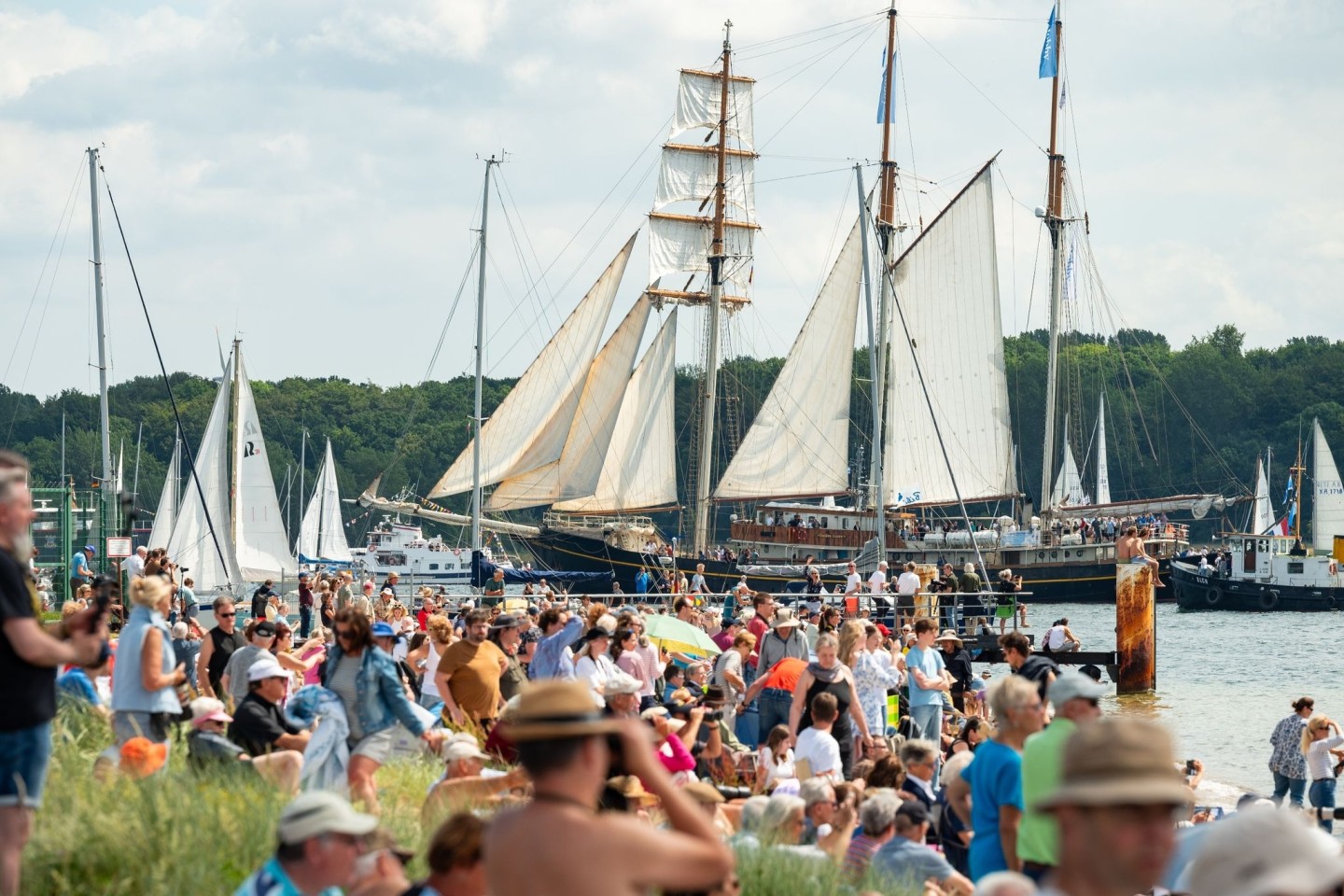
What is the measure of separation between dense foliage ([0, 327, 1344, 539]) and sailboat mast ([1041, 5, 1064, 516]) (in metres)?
35.2

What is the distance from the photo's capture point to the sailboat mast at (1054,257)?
52.6 m

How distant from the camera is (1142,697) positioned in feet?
87.1

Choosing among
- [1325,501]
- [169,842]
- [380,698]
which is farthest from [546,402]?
[169,842]

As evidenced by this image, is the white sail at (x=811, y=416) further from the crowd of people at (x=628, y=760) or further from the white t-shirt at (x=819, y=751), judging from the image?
the white t-shirt at (x=819, y=751)

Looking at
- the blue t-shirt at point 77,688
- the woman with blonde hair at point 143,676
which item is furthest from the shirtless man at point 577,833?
the blue t-shirt at point 77,688

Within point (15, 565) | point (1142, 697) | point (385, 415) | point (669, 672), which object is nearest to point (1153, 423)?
point (385, 415)

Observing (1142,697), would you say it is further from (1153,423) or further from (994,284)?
(1153,423)

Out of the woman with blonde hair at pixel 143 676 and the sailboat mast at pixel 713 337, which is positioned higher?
the sailboat mast at pixel 713 337

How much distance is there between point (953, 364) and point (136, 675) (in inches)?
1647

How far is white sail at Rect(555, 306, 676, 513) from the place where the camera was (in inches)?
2096

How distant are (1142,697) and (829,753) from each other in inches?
730

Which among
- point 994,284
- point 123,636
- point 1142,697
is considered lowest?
point 1142,697

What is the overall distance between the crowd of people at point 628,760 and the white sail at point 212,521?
23.6 metres

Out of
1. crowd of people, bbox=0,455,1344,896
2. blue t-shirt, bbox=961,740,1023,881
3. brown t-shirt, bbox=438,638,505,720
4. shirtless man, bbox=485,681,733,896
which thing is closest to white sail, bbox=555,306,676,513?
crowd of people, bbox=0,455,1344,896
